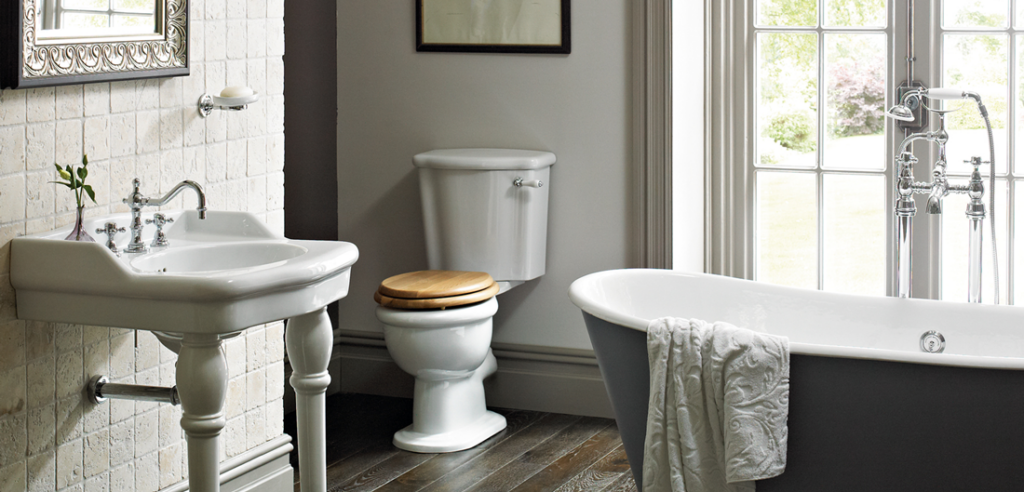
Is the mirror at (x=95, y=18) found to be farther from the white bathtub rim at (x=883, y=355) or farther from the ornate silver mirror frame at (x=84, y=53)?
the white bathtub rim at (x=883, y=355)

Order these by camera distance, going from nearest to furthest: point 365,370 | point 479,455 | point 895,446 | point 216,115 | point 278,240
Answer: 1. point 895,446
2. point 278,240
3. point 216,115
4. point 479,455
5. point 365,370

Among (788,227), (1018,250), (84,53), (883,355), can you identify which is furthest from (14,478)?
(1018,250)

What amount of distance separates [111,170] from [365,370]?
175 centimetres

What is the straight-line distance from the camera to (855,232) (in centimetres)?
349

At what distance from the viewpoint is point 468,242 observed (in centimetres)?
347

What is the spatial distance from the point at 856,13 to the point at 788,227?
29.2 inches

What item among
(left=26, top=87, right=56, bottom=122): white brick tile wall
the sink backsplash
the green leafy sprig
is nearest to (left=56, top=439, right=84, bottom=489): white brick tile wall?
the sink backsplash

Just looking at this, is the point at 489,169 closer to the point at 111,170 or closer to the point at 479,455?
the point at 479,455

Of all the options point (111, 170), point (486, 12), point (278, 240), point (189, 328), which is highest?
point (486, 12)

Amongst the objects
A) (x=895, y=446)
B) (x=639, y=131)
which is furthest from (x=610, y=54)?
(x=895, y=446)

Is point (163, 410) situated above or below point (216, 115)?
below

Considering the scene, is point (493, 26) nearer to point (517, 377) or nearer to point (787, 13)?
point (787, 13)

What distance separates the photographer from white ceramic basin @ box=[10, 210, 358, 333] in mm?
2006

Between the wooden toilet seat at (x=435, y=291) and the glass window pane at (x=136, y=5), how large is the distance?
3.87 feet
